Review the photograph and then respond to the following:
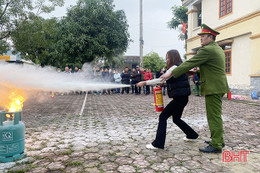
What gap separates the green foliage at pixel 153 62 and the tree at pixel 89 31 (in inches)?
1468

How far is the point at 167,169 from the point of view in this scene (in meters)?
3.22

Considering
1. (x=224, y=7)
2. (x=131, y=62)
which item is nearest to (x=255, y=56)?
(x=224, y=7)

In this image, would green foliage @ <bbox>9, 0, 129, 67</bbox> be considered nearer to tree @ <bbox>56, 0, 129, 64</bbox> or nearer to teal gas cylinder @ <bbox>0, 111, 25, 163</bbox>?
tree @ <bbox>56, 0, 129, 64</bbox>

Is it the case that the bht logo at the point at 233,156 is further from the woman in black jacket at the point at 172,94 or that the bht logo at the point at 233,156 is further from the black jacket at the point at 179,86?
the black jacket at the point at 179,86

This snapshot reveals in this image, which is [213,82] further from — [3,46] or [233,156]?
[3,46]

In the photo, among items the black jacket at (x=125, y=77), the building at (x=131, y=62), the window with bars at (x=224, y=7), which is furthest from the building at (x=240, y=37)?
the building at (x=131, y=62)

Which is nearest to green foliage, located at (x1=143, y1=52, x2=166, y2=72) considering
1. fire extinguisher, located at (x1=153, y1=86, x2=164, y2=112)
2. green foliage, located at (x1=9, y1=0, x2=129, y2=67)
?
green foliage, located at (x1=9, y1=0, x2=129, y2=67)

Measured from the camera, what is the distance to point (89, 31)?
2389 centimetres

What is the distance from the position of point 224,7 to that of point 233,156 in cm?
1588

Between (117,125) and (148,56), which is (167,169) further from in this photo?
(148,56)

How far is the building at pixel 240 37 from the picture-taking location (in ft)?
43.7

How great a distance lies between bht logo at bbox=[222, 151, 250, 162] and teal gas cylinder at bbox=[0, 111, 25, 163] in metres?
3.66

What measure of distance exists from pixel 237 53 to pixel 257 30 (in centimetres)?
231

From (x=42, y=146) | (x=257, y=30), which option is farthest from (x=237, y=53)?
(x=42, y=146)
